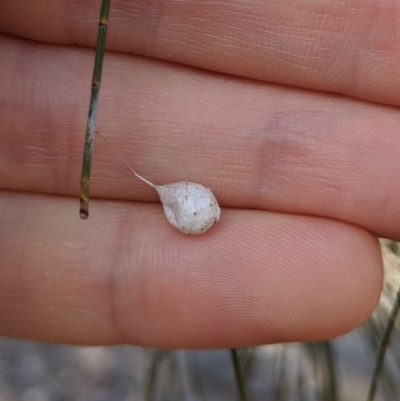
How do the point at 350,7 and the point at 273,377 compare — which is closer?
the point at 350,7

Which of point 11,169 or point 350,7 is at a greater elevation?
point 350,7

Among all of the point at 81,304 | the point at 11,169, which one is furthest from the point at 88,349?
the point at 11,169

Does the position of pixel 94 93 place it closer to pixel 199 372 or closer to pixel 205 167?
pixel 205 167

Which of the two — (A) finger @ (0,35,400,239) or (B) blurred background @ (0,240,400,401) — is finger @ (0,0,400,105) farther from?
(B) blurred background @ (0,240,400,401)

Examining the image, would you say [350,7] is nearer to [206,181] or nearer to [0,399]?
[206,181]

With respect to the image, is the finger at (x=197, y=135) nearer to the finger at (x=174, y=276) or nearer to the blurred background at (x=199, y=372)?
the finger at (x=174, y=276)

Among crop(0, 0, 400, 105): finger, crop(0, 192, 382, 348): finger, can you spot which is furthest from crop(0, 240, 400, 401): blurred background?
crop(0, 0, 400, 105): finger
